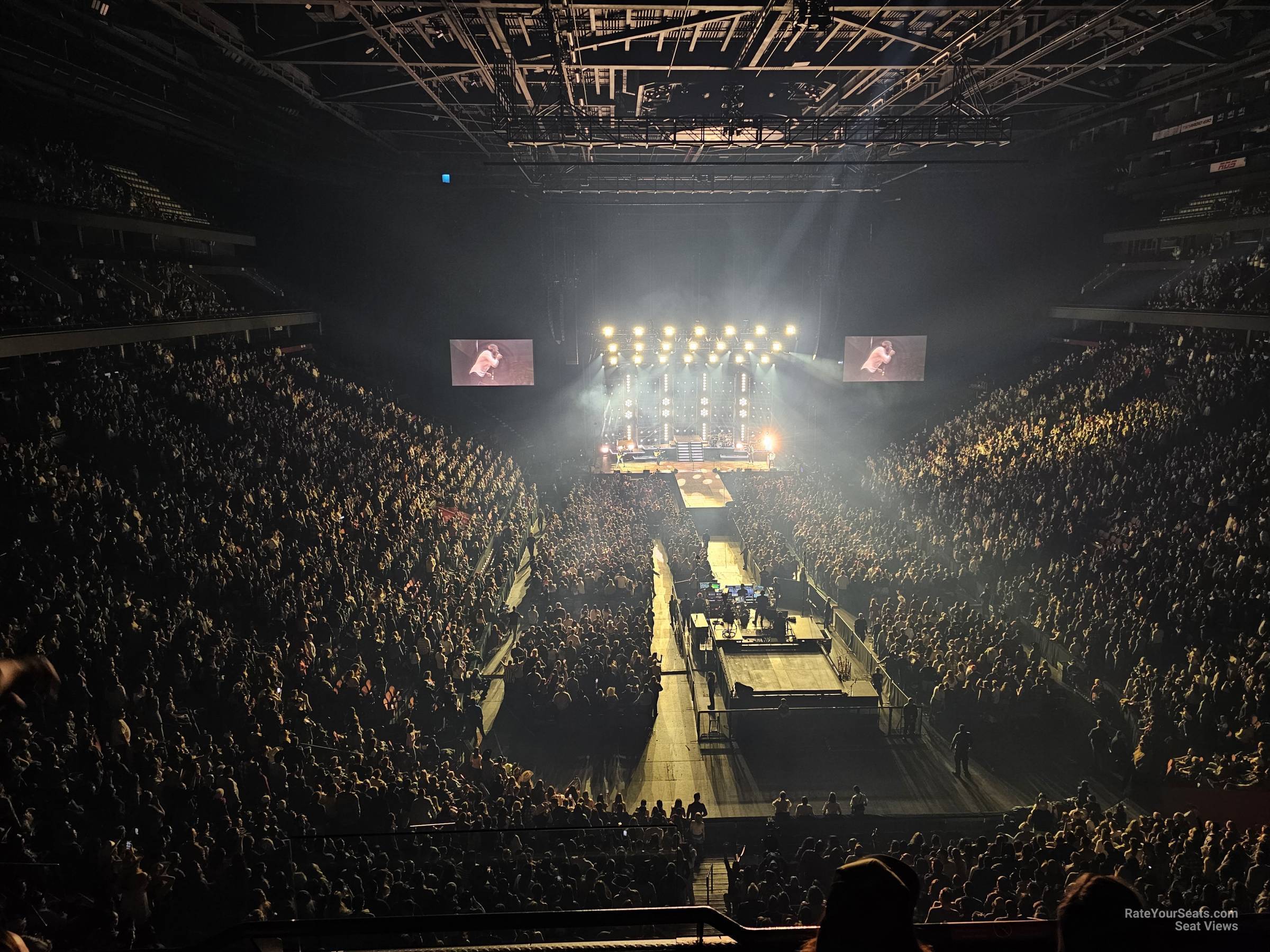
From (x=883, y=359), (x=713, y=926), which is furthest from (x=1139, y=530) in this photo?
(x=713, y=926)

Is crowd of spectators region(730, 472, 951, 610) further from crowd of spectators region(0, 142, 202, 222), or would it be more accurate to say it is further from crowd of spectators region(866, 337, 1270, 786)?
crowd of spectators region(0, 142, 202, 222)

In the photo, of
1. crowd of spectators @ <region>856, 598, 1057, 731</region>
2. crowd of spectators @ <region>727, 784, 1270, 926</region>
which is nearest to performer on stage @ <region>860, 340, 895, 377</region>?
crowd of spectators @ <region>856, 598, 1057, 731</region>

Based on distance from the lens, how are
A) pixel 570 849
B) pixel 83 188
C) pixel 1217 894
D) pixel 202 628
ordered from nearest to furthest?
1. pixel 1217 894
2. pixel 570 849
3. pixel 202 628
4. pixel 83 188

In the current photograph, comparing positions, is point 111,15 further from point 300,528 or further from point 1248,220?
point 1248,220

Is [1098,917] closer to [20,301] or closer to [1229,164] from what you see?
[20,301]

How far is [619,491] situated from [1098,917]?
75.6ft

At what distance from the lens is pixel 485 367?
26.6m

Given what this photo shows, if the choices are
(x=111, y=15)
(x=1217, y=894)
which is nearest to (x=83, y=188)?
(x=111, y=15)

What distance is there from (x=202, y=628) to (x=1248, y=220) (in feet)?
74.7

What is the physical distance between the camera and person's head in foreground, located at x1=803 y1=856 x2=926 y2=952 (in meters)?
1.86

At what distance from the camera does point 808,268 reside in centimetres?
2689

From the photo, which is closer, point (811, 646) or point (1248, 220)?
point (811, 646)

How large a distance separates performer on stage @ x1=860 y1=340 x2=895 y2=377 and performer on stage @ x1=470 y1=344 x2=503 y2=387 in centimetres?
1251

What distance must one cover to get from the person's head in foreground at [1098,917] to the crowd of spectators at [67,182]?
1706 centimetres
